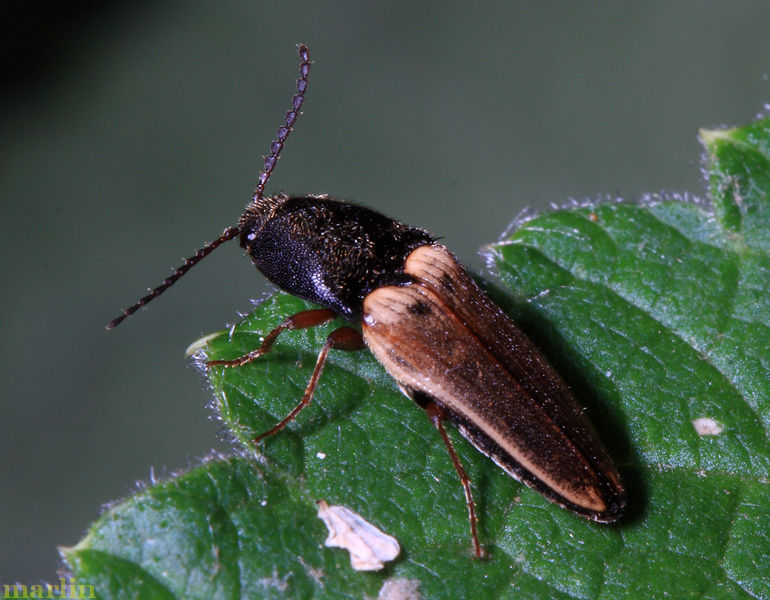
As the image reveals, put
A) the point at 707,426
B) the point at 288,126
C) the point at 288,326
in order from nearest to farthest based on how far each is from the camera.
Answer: the point at 707,426 → the point at 288,326 → the point at 288,126

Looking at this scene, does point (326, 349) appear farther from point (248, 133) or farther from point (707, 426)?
point (248, 133)

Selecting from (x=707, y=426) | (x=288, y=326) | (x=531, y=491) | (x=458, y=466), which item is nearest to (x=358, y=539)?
(x=458, y=466)

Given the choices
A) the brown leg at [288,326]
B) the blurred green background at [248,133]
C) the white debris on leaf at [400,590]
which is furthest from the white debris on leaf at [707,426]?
the blurred green background at [248,133]

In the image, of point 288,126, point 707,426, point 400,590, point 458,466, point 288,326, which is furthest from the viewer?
point 288,126

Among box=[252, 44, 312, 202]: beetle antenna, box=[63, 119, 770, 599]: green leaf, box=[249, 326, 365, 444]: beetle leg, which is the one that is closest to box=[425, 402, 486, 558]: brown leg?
box=[63, 119, 770, 599]: green leaf

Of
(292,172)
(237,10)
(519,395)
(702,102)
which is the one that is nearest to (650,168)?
(702,102)

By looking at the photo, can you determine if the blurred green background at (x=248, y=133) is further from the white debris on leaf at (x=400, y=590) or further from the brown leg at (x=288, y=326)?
the white debris on leaf at (x=400, y=590)

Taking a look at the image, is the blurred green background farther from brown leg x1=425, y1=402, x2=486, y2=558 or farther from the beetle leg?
brown leg x1=425, y1=402, x2=486, y2=558
